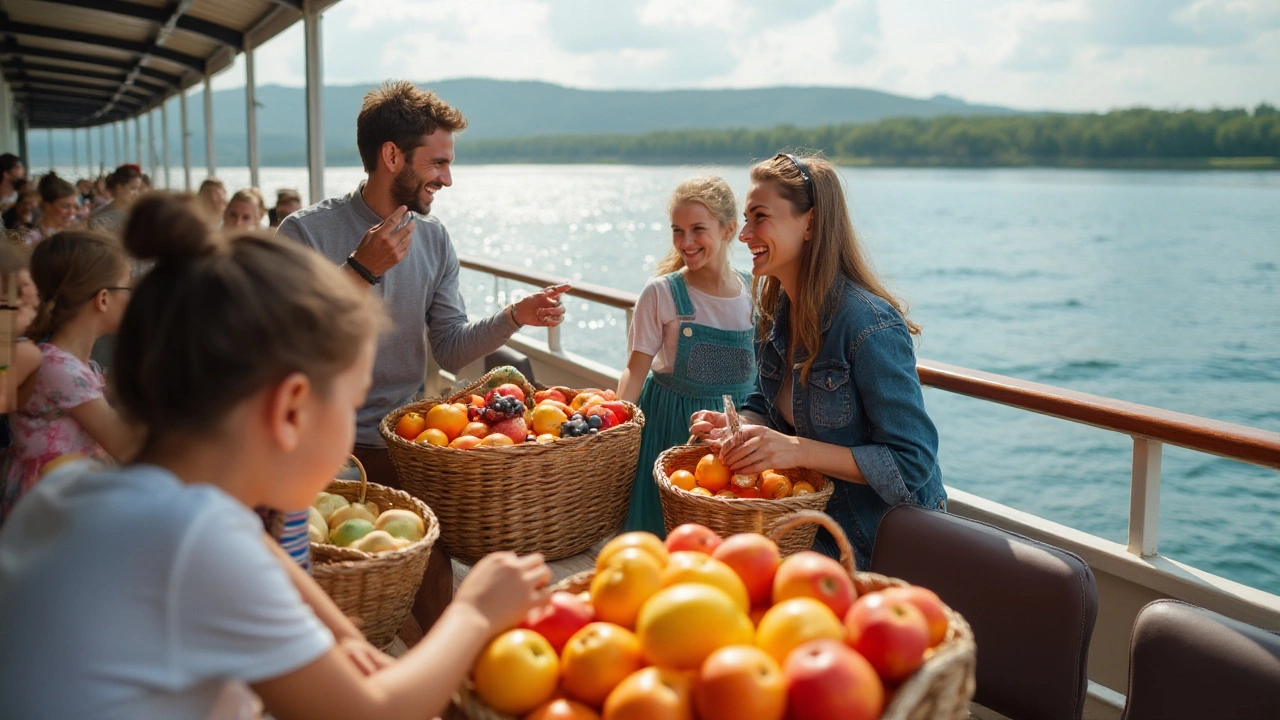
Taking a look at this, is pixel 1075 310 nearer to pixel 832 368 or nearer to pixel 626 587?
pixel 832 368

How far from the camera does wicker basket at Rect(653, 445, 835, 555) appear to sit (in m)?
1.65

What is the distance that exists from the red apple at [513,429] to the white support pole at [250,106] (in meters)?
7.89

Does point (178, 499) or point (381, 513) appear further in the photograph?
point (381, 513)

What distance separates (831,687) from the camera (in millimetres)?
928

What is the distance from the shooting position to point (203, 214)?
95 cm

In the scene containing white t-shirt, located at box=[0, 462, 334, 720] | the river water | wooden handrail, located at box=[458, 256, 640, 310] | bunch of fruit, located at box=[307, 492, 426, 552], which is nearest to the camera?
white t-shirt, located at box=[0, 462, 334, 720]

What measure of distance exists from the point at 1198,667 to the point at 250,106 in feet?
31.7

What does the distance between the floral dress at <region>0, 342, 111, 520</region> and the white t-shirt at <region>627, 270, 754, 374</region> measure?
4.42 ft

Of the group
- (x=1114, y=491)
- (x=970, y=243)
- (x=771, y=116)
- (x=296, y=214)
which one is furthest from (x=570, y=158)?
(x=296, y=214)

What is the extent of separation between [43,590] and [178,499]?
15 cm

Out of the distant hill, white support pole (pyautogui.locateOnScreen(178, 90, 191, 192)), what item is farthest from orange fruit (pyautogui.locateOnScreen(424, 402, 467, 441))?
the distant hill

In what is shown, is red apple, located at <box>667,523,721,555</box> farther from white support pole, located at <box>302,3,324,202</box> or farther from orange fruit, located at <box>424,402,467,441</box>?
white support pole, located at <box>302,3,324,202</box>

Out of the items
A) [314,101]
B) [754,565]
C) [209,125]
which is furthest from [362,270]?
[209,125]

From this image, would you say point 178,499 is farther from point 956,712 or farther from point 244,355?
point 956,712
